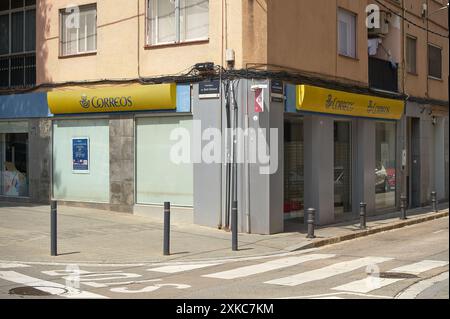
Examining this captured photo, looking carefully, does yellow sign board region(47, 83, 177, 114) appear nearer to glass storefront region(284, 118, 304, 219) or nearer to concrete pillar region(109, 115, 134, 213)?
concrete pillar region(109, 115, 134, 213)

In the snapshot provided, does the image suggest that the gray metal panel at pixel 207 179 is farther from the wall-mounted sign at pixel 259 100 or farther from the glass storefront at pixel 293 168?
the glass storefront at pixel 293 168

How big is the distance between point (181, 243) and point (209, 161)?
2.80m

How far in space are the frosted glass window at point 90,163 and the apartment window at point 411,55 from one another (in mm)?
12065

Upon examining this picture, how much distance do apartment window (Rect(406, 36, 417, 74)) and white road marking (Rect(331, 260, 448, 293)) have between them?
13646 millimetres

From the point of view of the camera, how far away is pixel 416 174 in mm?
24141

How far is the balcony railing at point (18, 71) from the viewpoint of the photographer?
20031mm

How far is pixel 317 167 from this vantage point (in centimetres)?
1706

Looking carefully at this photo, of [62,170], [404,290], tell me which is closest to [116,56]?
[62,170]

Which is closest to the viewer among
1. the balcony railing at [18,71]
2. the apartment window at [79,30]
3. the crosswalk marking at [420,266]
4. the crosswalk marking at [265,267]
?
the crosswalk marking at [265,267]

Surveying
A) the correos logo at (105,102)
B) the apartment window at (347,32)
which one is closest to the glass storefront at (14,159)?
the correos logo at (105,102)

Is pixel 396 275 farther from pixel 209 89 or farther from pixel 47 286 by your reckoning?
pixel 209 89

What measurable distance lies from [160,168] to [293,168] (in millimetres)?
3787

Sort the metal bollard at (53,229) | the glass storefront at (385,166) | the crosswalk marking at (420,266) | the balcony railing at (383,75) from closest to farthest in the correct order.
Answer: the crosswalk marking at (420,266) < the metal bollard at (53,229) < the balcony railing at (383,75) < the glass storefront at (385,166)
